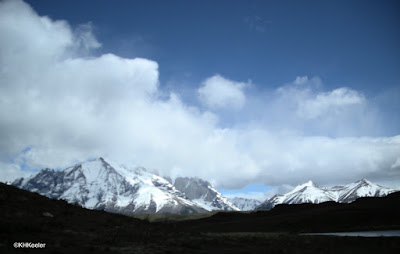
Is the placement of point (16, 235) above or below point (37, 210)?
below

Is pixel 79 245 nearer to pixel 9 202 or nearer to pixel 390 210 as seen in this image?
pixel 9 202

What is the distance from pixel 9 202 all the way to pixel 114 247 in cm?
1503

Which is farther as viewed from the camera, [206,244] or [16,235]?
[206,244]

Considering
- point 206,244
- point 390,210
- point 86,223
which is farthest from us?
point 390,210

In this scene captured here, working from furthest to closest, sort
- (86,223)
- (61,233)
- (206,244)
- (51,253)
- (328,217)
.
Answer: (328,217) < (86,223) < (206,244) < (61,233) < (51,253)

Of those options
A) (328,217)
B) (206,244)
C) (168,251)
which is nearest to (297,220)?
(328,217)

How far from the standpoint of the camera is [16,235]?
20.2 meters

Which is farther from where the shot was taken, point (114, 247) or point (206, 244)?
point (206, 244)

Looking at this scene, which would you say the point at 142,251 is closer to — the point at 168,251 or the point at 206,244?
the point at 168,251

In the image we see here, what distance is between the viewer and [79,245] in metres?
20.5

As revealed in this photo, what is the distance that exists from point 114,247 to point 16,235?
6575mm

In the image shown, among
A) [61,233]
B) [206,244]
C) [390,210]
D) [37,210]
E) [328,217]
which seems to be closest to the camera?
[61,233]

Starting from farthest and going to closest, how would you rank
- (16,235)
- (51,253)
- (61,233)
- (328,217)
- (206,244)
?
1. (328,217)
2. (206,244)
3. (61,233)
4. (16,235)
5. (51,253)

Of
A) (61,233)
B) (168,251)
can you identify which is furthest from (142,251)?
(61,233)
